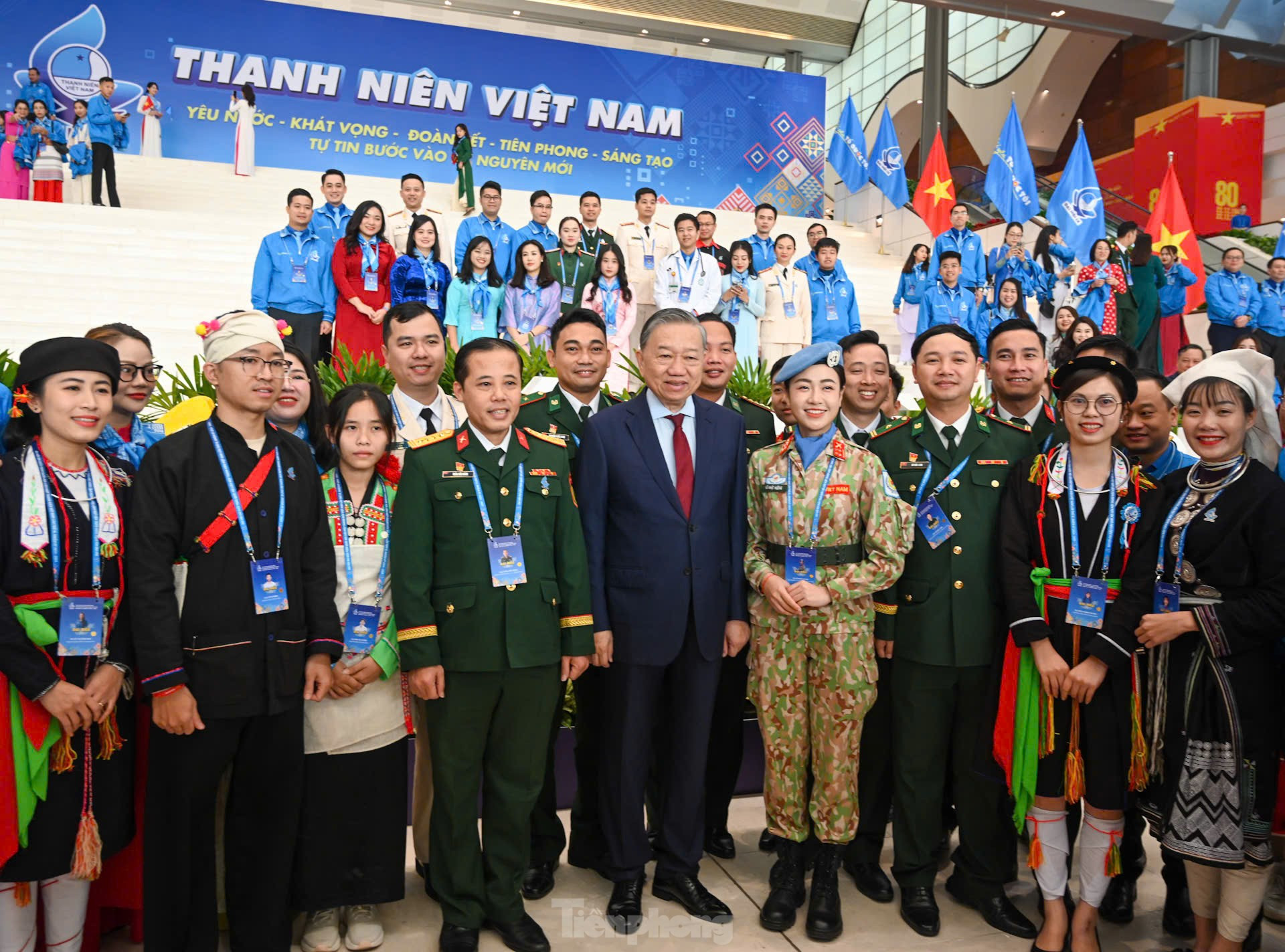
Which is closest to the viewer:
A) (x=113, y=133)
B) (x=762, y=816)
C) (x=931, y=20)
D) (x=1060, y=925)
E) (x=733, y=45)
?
(x=1060, y=925)

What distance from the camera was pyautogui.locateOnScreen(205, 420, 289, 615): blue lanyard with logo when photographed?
8.18 feet

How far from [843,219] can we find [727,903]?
1612 cm

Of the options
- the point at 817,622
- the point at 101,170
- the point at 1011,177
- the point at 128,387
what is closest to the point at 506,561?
the point at 817,622

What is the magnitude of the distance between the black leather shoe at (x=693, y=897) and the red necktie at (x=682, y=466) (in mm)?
1195

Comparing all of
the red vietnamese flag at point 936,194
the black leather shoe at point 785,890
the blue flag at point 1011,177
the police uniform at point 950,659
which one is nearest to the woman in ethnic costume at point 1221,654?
the police uniform at point 950,659

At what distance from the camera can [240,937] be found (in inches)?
103

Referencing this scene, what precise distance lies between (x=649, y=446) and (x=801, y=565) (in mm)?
610

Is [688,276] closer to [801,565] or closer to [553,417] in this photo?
[553,417]

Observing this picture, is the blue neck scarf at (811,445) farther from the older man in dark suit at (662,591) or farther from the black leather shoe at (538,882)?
the black leather shoe at (538,882)

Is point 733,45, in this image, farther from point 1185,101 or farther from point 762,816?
point 762,816

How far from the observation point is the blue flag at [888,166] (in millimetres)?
13844

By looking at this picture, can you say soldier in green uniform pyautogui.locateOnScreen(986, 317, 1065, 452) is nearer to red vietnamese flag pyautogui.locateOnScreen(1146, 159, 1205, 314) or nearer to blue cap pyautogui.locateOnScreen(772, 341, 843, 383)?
blue cap pyautogui.locateOnScreen(772, 341, 843, 383)

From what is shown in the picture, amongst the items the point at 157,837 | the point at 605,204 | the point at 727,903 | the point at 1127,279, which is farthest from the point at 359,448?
the point at 605,204

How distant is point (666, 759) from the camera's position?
3.14m
